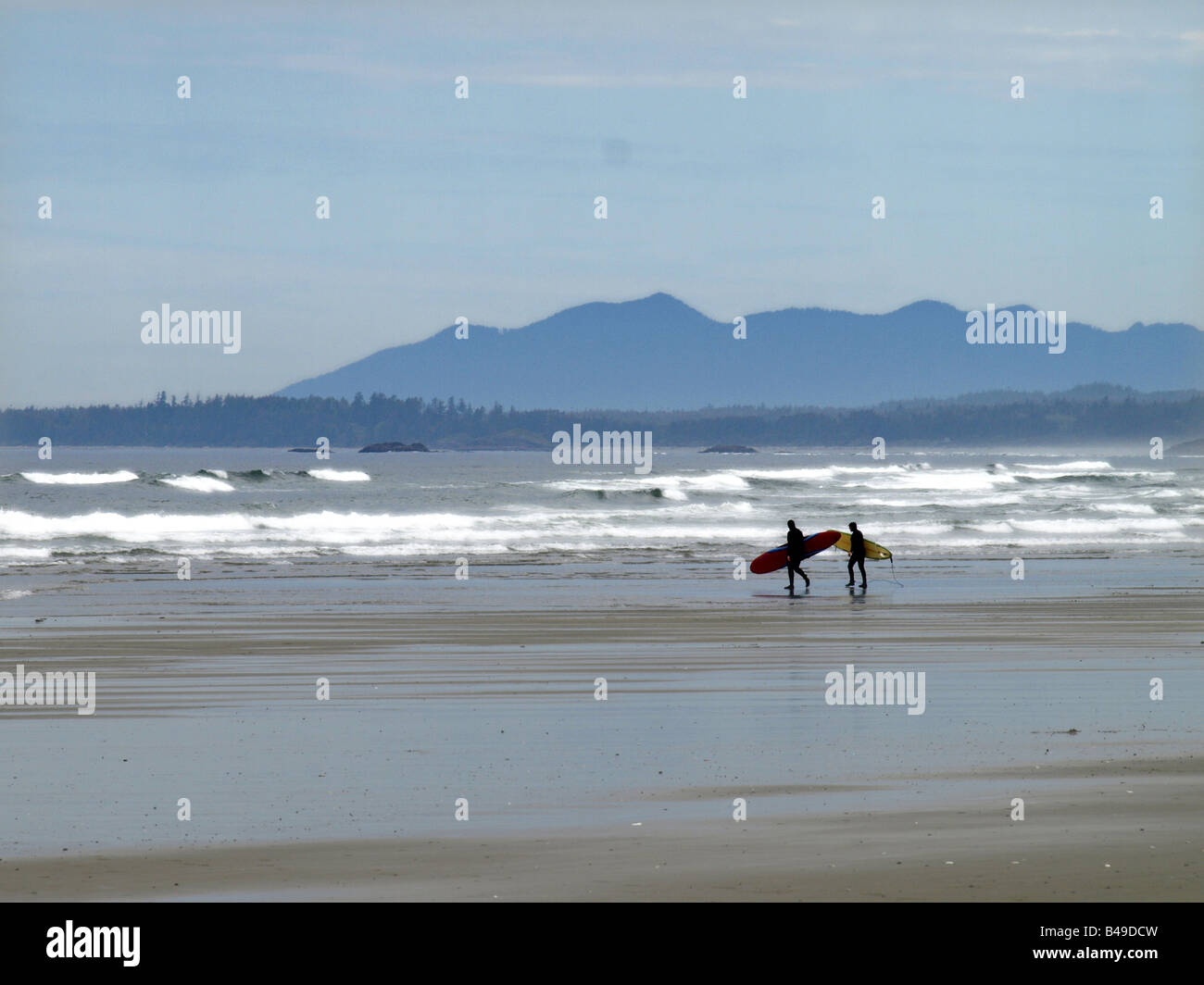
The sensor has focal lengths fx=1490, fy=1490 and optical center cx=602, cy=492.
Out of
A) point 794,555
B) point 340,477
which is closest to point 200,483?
point 340,477

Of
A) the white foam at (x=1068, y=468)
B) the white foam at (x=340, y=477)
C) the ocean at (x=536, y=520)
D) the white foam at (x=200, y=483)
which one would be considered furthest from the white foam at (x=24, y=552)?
the white foam at (x=1068, y=468)

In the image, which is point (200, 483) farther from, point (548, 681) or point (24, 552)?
point (548, 681)

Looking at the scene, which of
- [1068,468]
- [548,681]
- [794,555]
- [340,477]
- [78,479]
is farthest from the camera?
[1068,468]

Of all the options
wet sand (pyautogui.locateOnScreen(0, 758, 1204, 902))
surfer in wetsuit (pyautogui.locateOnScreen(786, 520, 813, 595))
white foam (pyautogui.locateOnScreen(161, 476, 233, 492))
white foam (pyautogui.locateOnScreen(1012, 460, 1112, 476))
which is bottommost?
wet sand (pyautogui.locateOnScreen(0, 758, 1204, 902))

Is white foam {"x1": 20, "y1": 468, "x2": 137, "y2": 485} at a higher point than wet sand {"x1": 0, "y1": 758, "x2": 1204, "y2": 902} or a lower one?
higher

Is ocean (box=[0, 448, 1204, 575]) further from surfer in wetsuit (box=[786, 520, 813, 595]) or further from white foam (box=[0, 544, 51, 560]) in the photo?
surfer in wetsuit (box=[786, 520, 813, 595])

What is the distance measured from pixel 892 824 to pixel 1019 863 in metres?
0.94

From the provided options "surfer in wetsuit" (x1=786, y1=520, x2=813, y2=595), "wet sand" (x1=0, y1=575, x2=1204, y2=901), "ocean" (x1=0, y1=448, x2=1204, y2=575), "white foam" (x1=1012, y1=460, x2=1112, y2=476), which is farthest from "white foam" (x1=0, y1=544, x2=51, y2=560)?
"white foam" (x1=1012, y1=460, x2=1112, y2=476)

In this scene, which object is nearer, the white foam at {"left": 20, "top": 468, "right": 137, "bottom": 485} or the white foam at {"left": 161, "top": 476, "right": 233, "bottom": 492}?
the white foam at {"left": 161, "top": 476, "right": 233, "bottom": 492}

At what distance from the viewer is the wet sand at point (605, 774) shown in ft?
23.2

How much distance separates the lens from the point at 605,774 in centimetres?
949

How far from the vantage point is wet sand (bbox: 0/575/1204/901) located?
708 cm

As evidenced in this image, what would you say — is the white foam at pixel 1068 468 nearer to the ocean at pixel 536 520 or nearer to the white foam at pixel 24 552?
the ocean at pixel 536 520
